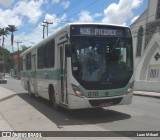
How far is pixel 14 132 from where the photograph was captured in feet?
34.1

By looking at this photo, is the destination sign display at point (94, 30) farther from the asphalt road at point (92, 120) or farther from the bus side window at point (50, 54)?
the asphalt road at point (92, 120)

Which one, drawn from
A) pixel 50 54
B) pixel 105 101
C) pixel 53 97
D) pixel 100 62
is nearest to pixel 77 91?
pixel 105 101

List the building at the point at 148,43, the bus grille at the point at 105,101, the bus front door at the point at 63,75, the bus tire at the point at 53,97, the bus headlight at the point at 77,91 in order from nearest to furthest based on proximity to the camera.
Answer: the bus headlight at the point at 77,91 → the bus grille at the point at 105,101 → the bus front door at the point at 63,75 → the bus tire at the point at 53,97 → the building at the point at 148,43

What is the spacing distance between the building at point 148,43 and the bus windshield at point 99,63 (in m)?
23.3

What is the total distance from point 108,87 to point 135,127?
7.04ft

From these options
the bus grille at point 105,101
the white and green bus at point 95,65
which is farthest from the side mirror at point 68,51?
the bus grille at point 105,101

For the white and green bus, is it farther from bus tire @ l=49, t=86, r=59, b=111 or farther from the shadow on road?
bus tire @ l=49, t=86, r=59, b=111

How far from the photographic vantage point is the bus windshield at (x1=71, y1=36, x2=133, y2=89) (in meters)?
12.4

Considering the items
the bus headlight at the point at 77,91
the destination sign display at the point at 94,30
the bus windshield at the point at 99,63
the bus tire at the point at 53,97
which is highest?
the destination sign display at the point at 94,30

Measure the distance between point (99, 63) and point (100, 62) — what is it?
0.05 m

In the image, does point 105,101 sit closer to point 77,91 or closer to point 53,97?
point 77,91

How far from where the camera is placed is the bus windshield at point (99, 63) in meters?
12.4

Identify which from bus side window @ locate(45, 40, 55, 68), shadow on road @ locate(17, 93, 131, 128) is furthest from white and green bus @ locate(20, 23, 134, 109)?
bus side window @ locate(45, 40, 55, 68)

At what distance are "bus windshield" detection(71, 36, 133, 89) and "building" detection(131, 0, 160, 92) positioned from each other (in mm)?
23252
